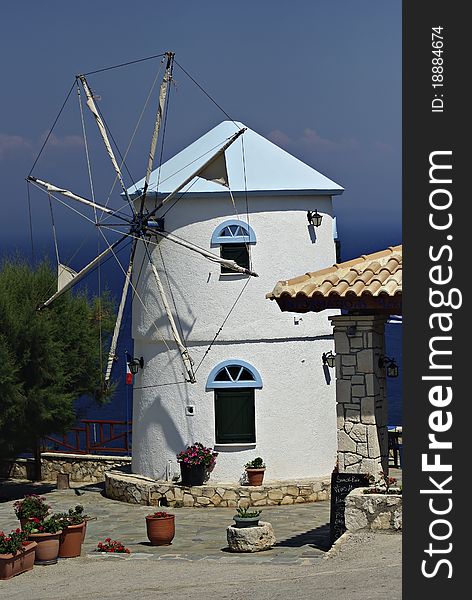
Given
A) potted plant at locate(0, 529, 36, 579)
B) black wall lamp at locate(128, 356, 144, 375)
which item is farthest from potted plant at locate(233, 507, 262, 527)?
black wall lamp at locate(128, 356, 144, 375)

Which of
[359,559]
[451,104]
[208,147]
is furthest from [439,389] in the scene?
[208,147]

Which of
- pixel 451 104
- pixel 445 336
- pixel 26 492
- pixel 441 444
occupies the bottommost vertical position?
pixel 26 492

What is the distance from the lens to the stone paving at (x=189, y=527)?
16.4m

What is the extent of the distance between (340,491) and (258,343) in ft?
24.7

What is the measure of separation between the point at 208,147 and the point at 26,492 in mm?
8089

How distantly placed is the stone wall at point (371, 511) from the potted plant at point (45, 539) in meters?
3.71

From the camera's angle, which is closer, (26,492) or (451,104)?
(451,104)

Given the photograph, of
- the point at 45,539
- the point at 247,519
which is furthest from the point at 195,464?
the point at 45,539

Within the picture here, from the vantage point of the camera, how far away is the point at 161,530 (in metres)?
18.6

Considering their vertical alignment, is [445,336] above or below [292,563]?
above

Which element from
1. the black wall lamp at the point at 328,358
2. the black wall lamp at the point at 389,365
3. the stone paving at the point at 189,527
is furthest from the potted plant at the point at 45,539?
the black wall lamp at the point at 328,358

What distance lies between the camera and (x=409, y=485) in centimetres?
944

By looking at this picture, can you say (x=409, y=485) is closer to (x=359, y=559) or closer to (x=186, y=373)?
(x=359, y=559)

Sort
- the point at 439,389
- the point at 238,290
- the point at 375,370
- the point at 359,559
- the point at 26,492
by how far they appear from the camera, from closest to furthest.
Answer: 1. the point at 439,389
2. the point at 359,559
3. the point at 375,370
4. the point at 238,290
5. the point at 26,492
